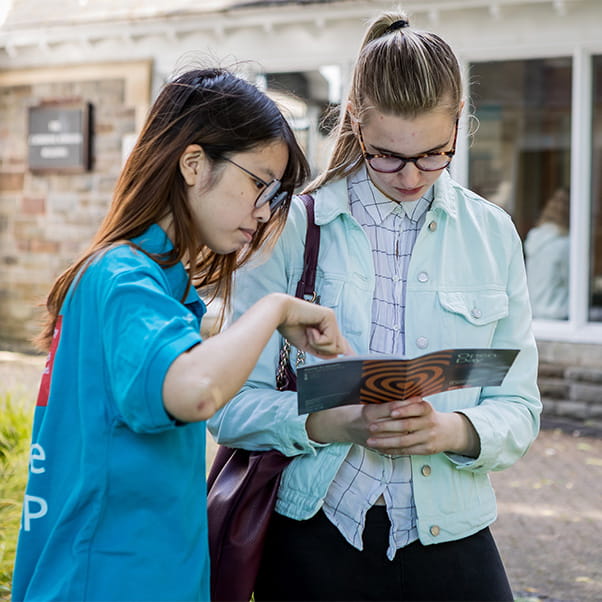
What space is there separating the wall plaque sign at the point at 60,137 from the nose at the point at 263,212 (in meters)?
8.44

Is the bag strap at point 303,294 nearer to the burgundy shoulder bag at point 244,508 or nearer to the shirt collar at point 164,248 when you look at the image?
the burgundy shoulder bag at point 244,508

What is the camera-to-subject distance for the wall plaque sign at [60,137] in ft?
32.2

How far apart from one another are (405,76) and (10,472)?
359 cm

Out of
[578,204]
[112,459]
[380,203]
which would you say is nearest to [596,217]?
[578,204]

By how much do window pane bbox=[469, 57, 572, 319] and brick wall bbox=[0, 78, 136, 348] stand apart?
3.88 metres

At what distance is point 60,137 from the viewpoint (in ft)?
32.9

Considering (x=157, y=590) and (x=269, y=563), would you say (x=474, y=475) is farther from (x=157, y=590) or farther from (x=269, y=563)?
(x=157, y=590)

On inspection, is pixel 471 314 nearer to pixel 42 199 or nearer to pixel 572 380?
pixel 572 380

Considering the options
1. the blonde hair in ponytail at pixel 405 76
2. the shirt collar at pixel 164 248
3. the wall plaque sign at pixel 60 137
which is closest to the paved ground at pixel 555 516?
the blonde hair in ponytail at pixel 405 76

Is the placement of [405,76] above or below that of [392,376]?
above

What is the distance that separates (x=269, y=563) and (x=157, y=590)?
44cm

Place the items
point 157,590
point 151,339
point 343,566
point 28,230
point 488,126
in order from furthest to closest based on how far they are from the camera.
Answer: point 28,230
point 488,126
point 343,566
point 157,590
point 151,339

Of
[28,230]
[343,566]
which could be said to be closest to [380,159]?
[343,566]

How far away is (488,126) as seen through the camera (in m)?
8.32
